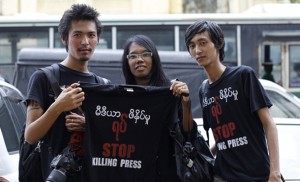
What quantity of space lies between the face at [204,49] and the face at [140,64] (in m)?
0.29

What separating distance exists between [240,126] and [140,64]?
2.31 ft

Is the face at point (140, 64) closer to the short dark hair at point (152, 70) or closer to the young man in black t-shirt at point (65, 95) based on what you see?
the short dark hair at point (152, 70)

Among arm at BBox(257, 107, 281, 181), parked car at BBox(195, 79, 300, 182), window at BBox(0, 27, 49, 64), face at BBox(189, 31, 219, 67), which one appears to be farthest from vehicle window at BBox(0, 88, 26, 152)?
window at BBox(0, 27, 49, 64)

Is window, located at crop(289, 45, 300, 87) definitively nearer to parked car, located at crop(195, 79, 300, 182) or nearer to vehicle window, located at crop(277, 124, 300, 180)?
parked car, located at crop(195, 79, 300, 182)

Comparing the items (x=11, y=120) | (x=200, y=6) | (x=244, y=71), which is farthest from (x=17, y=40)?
(x=244, y=71)

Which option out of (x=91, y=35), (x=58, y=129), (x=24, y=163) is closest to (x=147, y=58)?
(x=91, y=35)

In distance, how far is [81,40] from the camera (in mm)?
4332

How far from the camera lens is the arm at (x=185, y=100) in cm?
421

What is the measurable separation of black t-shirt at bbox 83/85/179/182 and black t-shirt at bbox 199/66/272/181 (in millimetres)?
286

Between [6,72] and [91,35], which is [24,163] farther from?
[6,72]

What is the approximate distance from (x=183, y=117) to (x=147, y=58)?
432mm

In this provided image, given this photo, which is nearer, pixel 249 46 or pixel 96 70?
pixel 96 70

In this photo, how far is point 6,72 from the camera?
44.9 ft

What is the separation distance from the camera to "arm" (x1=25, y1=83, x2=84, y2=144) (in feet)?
13.2
